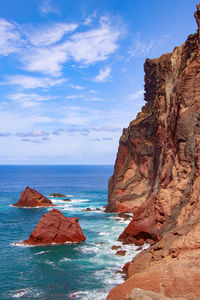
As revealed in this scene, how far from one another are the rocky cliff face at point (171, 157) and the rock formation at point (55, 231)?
24.6 feet

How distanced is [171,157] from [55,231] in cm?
2095

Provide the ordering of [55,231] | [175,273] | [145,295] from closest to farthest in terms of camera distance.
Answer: [145,295] → [175,273] → [55,231]

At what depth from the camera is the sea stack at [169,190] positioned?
19.0 meters

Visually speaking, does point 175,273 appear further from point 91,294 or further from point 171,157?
point 171,157

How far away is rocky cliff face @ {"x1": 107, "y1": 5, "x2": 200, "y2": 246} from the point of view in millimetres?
30969

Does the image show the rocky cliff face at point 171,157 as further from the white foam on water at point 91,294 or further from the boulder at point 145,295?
the boulder at point 145,295

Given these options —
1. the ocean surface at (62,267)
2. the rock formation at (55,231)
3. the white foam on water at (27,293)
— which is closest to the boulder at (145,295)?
the ocean surface at (62,267)

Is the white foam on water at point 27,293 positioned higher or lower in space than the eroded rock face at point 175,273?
lower

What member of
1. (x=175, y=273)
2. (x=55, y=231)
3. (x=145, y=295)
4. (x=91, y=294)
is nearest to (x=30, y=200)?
(x=55, y=231)

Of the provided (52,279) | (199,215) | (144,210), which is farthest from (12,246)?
(199,215)

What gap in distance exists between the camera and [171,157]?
132 ft

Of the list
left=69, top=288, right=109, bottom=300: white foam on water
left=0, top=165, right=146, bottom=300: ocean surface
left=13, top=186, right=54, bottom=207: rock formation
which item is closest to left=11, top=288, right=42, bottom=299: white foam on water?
left=0, top=165, right=146, bottom=300: ocean surface

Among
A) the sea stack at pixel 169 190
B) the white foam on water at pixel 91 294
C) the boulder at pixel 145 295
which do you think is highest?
the sea stack at pixel 169 190

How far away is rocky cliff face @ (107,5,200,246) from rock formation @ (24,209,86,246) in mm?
7499
